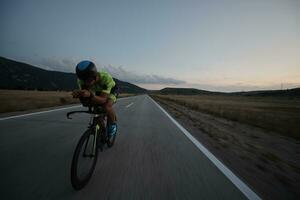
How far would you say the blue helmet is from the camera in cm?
321

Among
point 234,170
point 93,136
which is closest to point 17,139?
point 93,136

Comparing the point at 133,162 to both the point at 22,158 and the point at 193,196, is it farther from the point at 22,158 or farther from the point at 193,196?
the point at 22,158

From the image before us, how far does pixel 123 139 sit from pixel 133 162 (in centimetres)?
217

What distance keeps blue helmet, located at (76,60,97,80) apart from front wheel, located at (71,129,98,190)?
853 mm

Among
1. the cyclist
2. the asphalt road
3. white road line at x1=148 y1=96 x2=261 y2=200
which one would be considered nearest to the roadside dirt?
white road line at x1=148 y1=96 x2=261 y2=200

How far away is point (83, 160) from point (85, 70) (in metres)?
1.33

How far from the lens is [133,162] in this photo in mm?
4242

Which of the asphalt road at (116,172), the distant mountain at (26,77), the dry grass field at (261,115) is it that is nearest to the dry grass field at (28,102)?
the asphalt road at (116,172)

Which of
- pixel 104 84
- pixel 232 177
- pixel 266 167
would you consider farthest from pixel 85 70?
pixel 266 167

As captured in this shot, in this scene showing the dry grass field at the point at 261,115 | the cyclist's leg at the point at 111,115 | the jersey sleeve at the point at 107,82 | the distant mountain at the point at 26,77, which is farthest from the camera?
the distant mountain at the point at 26,77

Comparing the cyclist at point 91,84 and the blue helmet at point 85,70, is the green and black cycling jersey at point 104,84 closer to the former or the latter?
the cyclist at point 91,84

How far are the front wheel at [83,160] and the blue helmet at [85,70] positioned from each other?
853 mm

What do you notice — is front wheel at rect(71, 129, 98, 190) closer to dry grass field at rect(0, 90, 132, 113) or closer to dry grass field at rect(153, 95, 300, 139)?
dry grass field at rect(153, 95, 300, 139)

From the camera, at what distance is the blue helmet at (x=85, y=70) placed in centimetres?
321
